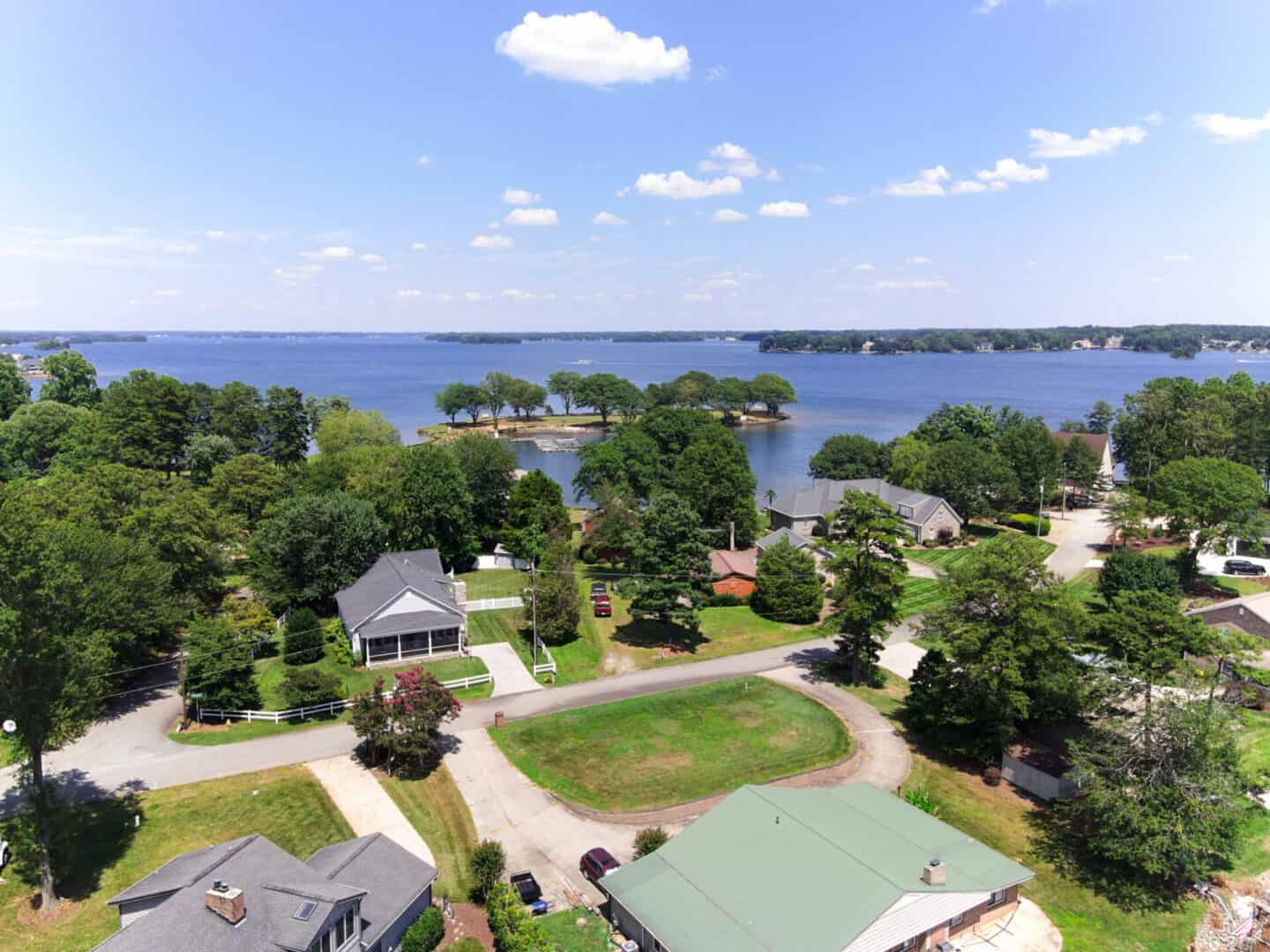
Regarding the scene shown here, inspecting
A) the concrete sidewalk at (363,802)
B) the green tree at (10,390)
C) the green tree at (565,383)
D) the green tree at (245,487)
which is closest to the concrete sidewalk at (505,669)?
the concrete sidewalk at (363,802)

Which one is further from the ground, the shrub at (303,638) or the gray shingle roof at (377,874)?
the gray shingle roof at (377,874)

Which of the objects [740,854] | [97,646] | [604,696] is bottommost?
[604,696]

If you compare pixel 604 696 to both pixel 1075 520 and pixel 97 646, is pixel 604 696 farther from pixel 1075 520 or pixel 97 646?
pixel 1075 520

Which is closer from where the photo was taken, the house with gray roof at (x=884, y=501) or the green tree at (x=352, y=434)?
the house with gray roof at (x=884, y=501)

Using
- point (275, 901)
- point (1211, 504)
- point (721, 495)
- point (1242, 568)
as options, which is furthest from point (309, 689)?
point (1242, 568)

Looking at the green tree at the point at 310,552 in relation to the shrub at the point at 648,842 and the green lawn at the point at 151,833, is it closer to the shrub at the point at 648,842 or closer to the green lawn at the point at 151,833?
the green lawn at the point at 151,833

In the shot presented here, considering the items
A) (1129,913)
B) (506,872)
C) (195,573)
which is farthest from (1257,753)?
(195,573)

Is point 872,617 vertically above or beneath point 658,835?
above
